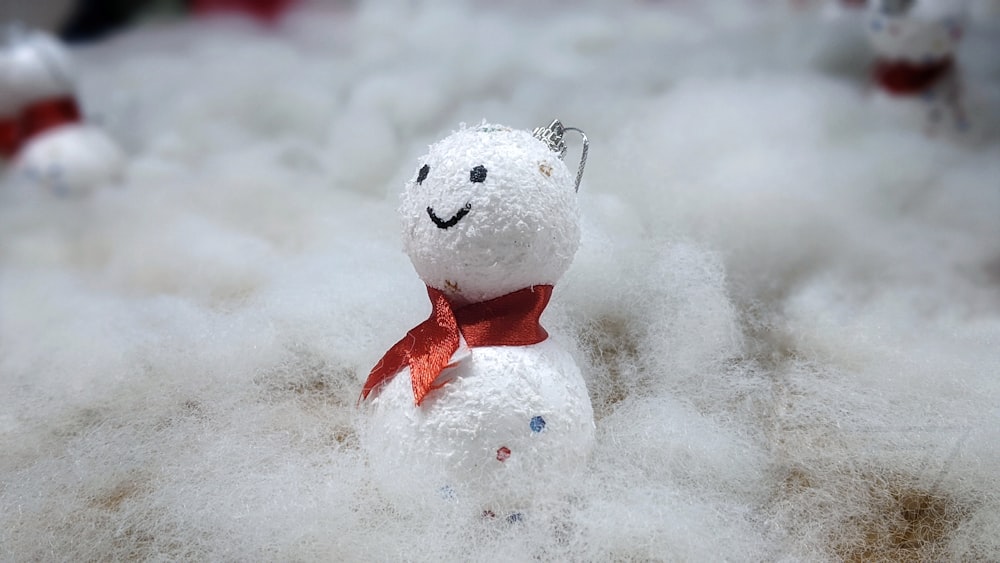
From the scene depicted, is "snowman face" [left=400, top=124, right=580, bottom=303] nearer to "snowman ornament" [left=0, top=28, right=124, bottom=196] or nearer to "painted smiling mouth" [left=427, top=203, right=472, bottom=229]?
"painted smiling mouth" [left=427, top=203, right=472, bottom=229]

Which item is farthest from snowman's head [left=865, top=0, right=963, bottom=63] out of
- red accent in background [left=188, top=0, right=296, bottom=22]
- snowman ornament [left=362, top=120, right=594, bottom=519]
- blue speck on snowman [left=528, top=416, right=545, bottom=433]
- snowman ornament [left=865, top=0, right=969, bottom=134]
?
red accent in background [left=188, top=0, right=296, bottom=22]

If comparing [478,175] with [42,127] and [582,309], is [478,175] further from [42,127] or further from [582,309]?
[42,127]

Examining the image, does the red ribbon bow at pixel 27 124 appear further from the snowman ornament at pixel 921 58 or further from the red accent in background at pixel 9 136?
the snowman ornament at pixel 921 58

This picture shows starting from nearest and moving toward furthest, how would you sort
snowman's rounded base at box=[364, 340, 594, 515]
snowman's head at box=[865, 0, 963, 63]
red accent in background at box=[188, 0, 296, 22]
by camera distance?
snowman's rounded base at box=[364, 340, 594, 515], snowman's head at box=[865, 0, 963, 63], red accent in background at box=[188, 0, 296, 22]

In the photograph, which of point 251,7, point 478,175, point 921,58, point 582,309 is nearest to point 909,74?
point 921,58

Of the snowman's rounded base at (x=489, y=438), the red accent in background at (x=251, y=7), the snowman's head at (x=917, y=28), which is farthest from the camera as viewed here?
the red accent in background at (x=251, y=7)

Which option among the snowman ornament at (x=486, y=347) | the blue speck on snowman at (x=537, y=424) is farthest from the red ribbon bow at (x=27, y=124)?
the blue speck on snowman at (x=537, y=424)

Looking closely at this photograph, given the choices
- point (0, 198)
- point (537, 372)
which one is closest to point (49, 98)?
point (0, 198)

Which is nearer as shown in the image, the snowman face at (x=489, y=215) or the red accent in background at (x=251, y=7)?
the snowman face at (x=489, y=215)
